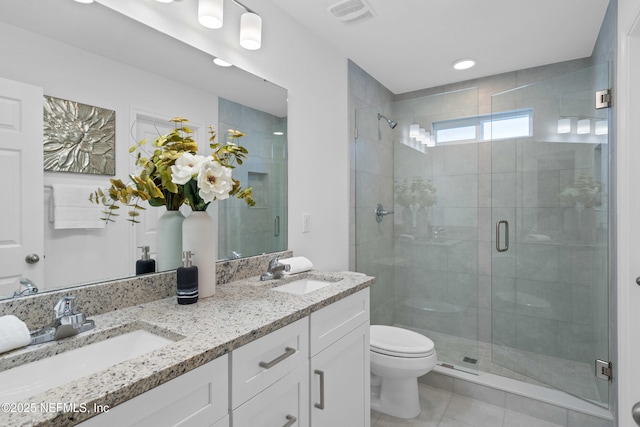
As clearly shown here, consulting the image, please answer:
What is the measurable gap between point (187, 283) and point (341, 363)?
0.72 meters

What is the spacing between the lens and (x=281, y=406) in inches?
41.8

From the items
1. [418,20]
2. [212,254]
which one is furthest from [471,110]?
[212,254]

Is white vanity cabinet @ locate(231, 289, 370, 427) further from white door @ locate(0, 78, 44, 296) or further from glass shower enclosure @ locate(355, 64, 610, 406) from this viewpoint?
glass shower enclosure @ locate(355, 64, 610, 406)

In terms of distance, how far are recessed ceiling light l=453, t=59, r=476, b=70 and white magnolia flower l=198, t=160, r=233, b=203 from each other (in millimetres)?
2269

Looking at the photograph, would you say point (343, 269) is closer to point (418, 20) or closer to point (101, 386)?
point (418, 20)

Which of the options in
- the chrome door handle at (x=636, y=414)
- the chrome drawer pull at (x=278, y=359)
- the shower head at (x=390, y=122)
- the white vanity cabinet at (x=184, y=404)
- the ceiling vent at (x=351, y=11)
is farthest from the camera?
the shower head at (x=390, y=122)

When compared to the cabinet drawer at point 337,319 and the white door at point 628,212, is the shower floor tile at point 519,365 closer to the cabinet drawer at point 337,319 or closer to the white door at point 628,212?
the white door at point 628,212

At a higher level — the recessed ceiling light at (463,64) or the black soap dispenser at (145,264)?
the recessed ceiling light at (463,64)

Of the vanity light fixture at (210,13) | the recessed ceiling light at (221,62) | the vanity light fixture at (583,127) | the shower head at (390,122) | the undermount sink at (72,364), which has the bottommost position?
the undermount sink at (72,364)

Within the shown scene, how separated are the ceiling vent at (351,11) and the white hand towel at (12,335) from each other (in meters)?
1.97

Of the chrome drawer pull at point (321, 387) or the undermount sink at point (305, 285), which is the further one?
the undermount sink at point (305, 285)

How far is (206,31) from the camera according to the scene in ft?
4.95

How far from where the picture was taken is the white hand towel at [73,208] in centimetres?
104

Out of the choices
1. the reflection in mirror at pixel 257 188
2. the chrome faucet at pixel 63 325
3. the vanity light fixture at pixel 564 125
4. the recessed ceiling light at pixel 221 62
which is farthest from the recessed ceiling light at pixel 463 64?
the chrome faucet at pixel 63 325
